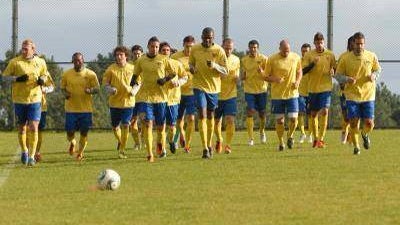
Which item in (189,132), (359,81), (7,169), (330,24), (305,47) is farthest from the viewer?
(330,24)

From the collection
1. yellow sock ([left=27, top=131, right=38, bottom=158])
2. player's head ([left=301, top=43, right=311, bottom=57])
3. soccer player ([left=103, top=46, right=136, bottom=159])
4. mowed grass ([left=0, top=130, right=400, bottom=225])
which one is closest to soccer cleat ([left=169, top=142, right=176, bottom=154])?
mowed grass ([left=0, top=130, right=400, bottom=225])

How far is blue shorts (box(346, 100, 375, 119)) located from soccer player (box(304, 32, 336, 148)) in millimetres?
2267

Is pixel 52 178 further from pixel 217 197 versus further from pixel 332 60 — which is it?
pixel 332 60

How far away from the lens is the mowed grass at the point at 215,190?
9.76 meters

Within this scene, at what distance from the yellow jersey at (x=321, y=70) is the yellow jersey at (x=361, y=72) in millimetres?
2360

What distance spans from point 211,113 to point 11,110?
49.0 ft

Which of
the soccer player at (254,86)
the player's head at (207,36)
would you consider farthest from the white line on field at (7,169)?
the soccer player at (254,86)

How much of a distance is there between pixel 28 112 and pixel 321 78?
6.45 m

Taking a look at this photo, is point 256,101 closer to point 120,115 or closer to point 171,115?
point 171,115

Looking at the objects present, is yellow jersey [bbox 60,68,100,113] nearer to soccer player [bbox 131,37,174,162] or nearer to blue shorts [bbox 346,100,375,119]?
soccer player [bbox 131,37,174,162]

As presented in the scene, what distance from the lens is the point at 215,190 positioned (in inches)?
474

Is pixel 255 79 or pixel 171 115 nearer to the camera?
pixel 171 115

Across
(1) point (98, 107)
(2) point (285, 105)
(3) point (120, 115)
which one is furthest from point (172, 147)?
(1) point (98, 107)

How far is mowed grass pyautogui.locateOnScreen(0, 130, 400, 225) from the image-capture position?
976 centimetres
